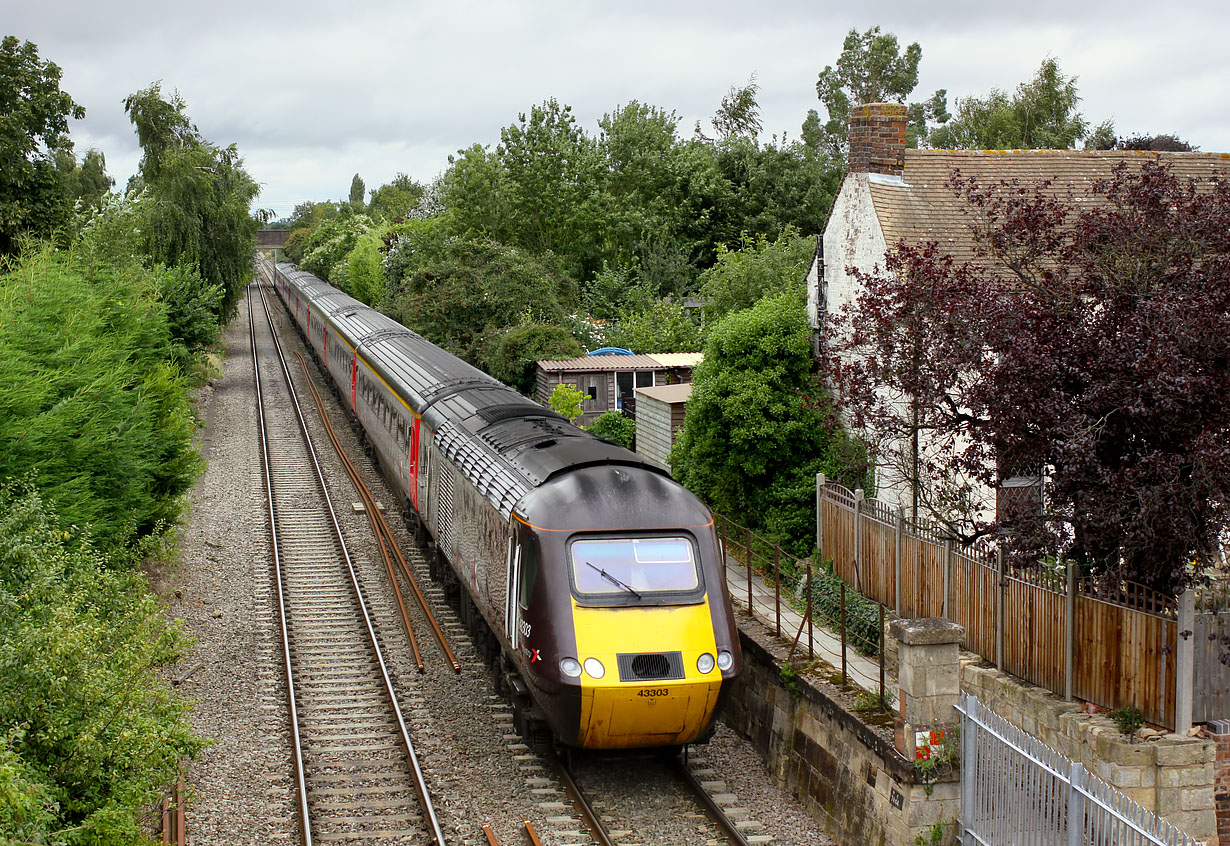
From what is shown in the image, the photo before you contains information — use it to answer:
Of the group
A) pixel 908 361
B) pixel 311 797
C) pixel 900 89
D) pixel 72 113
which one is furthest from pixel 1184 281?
pixel 900 89

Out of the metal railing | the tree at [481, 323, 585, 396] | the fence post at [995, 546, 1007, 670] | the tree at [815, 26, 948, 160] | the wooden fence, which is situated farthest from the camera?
the tree at [815, 26, 948, 160]

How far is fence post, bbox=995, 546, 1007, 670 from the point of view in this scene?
10.6 meters

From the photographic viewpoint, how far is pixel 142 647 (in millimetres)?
10078

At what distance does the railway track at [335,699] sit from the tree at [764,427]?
19.1ft

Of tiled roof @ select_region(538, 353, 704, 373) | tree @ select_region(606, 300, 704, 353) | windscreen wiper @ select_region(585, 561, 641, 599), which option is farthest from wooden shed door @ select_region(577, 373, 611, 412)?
windscreen wiper @ select_region(585, 561, 641, 599)

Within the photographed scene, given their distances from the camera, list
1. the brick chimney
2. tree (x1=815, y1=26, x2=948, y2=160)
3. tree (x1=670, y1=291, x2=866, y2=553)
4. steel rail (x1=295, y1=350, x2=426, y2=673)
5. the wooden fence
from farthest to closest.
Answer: tree (x1=815, y1=26, x2=948, y2=160)
the brick chimney
tree (x1=670, y1=291, x2=866, y2=553)
steel rail (x1=295, y1=350, x2=426, y2=673)
the wooden fence

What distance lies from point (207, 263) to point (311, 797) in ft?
108

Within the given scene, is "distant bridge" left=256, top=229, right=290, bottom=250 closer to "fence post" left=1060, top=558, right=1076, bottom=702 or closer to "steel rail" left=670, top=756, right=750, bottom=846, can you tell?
"steel rail" left=670, top=756, right=750, bottom=846

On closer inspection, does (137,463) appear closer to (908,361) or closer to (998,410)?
(908,361)

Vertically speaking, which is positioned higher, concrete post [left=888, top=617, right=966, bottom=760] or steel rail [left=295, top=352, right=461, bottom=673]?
concrete post [left=888, top=617, right=966, bottom=760]

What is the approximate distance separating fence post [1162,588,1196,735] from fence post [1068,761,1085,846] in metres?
1.53

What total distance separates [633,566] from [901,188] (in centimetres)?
935

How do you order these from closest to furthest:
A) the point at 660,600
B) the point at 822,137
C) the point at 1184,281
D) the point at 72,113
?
the point at 1184,281 → the point at 660,600 → the point at 72,113 → the point at 822,137

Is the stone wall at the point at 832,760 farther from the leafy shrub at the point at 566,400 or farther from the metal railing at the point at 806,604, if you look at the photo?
the leafy shrub at the point at 566,400
